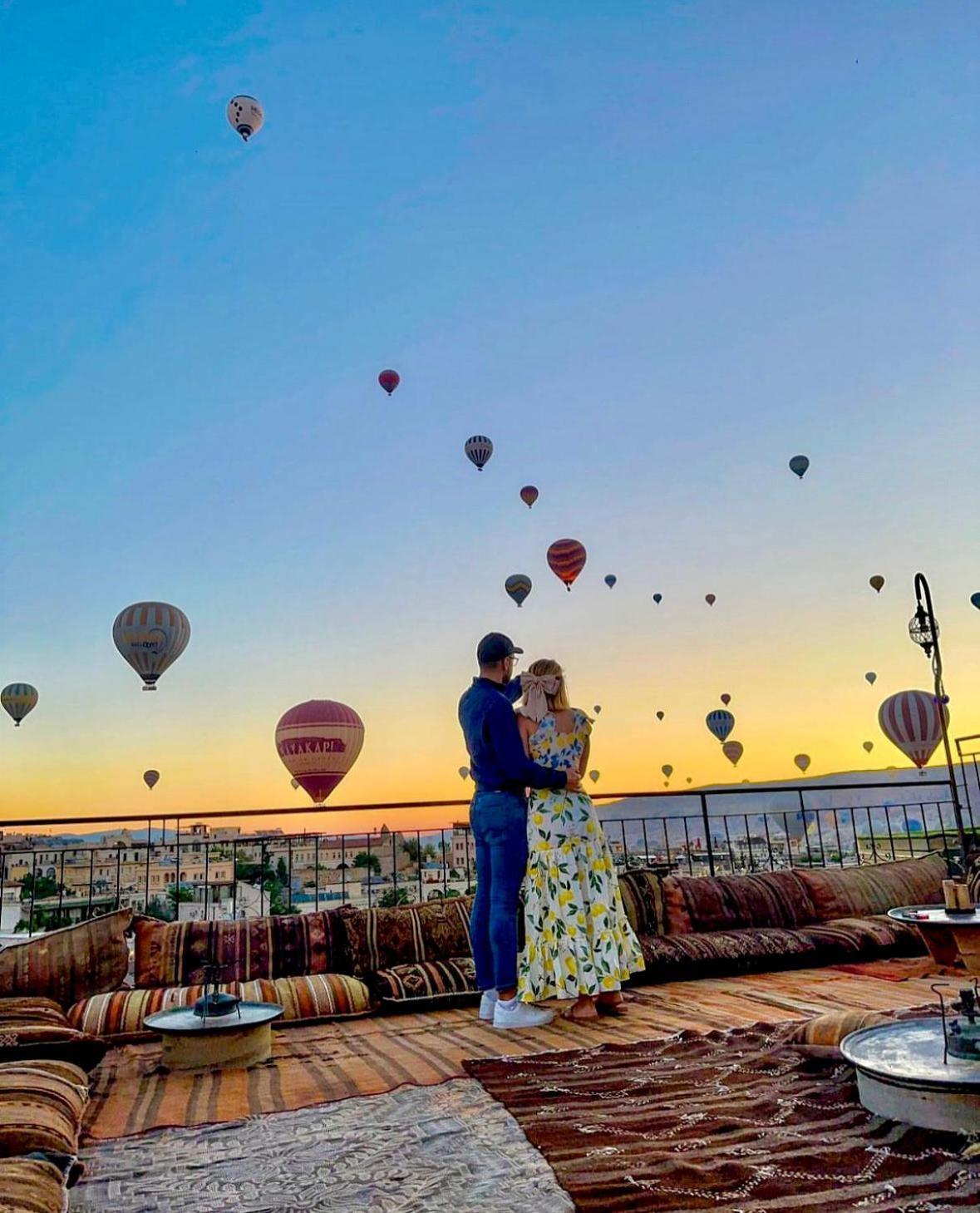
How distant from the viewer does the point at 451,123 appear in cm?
859

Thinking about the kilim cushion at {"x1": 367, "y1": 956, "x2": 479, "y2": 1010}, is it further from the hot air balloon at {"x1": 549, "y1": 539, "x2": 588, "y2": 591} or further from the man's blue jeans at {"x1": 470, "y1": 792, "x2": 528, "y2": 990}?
the hot air balloon at {"x1": 549, "y1": 539, "x2": 588, "y2": 591}

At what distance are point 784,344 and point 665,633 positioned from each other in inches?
308

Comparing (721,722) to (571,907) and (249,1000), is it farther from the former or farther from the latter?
(249,1000)

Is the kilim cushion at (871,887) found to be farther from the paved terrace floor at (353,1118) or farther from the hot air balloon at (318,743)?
the hot air balloon at (318,743)

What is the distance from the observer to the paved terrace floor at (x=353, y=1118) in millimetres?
1590

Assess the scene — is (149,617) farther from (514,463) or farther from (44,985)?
(44,985)

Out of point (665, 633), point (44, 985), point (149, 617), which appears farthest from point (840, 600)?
point (44, 985)

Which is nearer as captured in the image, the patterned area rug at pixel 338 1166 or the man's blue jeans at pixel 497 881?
the patterned area rug at pixel 338 1166

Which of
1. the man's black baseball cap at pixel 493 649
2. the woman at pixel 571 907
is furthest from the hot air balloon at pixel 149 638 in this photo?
the woman at pixel 571 907

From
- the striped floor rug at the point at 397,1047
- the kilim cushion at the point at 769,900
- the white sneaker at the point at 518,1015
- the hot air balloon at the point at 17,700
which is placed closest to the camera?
the striped floor rug at the point at 397,1047

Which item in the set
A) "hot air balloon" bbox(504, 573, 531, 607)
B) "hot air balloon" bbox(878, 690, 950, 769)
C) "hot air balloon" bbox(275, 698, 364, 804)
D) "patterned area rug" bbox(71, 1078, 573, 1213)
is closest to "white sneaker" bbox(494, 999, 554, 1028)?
"patterned area rug" bbox(71, 1078, 573, 1213)

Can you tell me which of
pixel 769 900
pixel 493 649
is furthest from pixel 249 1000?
pixel 769 900

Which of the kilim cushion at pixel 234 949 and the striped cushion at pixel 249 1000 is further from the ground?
the kilim cushion at pixel 234 949

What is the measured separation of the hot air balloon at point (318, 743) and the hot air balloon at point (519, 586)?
12.4ft
